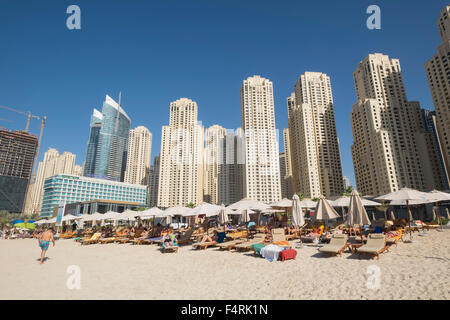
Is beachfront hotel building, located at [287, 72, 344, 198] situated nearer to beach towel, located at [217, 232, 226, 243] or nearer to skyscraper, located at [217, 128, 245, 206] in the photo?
skyscraper, located at [217, 128, 245, 206]

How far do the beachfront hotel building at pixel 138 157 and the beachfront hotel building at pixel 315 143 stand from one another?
101 metres

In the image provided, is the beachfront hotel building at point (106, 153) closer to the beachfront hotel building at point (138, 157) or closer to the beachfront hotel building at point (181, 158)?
the beachfront hotel building at point (138, 157)

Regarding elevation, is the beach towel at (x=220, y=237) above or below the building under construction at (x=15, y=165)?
below

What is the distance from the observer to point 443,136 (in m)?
75.8

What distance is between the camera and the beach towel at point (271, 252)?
33.4 ft

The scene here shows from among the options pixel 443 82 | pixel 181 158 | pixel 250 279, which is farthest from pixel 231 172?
pixel 250 279

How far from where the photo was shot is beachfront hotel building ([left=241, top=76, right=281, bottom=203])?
96.7 meters

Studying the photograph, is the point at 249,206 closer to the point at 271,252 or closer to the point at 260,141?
the point at 271,252

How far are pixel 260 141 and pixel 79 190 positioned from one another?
87662 mm

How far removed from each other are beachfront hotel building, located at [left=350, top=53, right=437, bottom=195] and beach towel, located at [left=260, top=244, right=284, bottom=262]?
3249 inches

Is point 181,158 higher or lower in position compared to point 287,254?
higher

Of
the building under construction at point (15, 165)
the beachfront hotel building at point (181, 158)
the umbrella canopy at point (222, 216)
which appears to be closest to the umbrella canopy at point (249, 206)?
the umbrella canopy at point (222, 216)

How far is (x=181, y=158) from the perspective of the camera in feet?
380

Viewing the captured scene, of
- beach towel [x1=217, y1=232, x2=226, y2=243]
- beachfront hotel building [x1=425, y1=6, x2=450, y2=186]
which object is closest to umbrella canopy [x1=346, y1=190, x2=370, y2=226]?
beach towel [x1=217, y1=232, x2=226, y2=243]
